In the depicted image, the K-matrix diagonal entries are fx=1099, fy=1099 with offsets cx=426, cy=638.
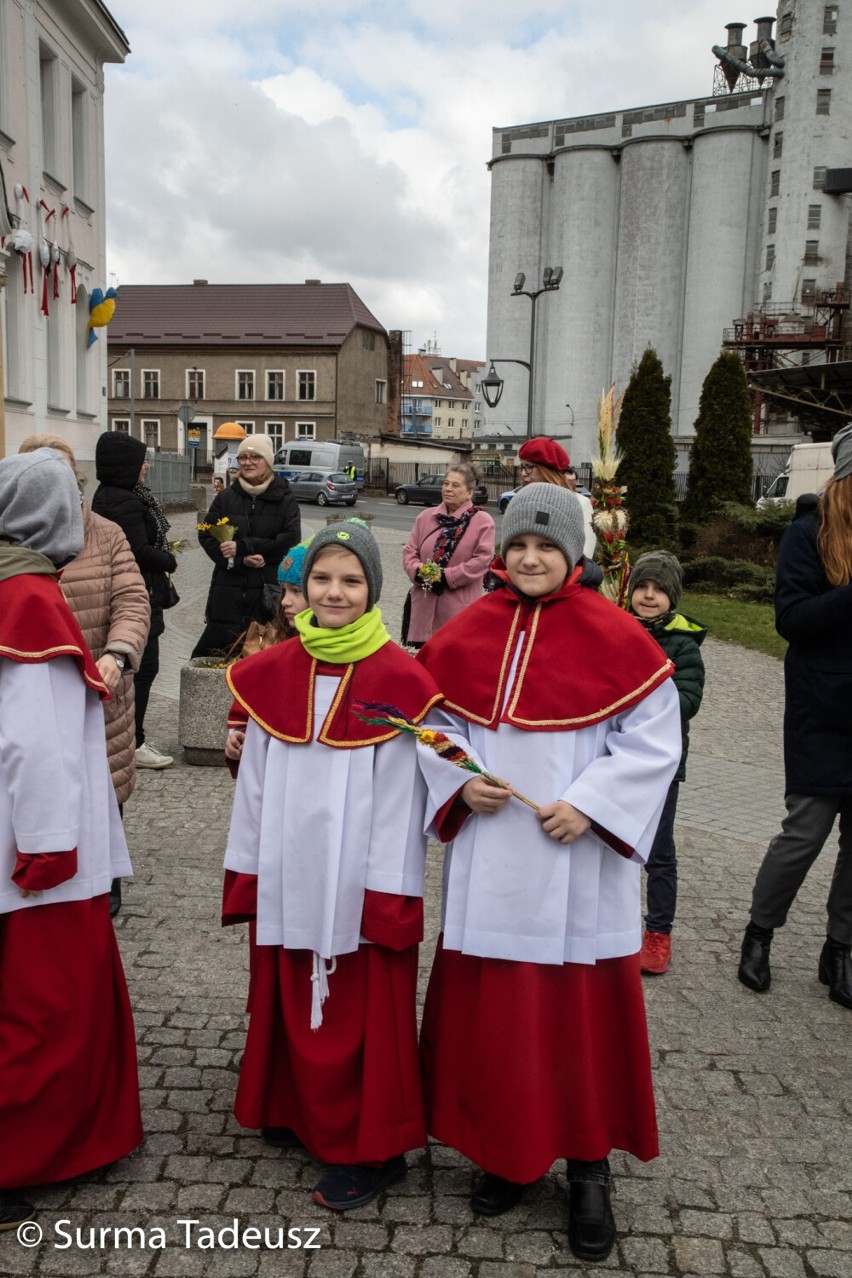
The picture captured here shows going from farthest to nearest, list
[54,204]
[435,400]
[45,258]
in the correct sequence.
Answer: [435,400] → [54,204] → [45,258]

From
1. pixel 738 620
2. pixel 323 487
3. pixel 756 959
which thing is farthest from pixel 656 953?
pixel 323 487

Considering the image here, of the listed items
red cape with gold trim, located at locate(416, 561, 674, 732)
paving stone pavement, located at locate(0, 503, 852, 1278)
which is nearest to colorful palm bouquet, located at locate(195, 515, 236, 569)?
paving stone pavement, located at locate(0, 503, 852, 1278)

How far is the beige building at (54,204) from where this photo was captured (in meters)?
17.5

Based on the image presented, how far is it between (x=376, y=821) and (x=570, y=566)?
88cm

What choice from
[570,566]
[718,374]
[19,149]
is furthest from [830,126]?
[570,566]

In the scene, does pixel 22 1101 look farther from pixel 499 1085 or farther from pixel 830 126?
pixel 830 126

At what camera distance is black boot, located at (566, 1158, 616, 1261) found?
9.34 feet

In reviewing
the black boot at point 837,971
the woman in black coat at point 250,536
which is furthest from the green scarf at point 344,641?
the woman in black coat at point 250,536

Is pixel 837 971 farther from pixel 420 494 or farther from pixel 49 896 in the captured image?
pixel 420 494

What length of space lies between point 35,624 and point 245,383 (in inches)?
2664

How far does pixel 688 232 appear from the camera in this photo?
52.0 meters

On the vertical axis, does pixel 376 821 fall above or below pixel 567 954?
above

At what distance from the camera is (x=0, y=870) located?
286cm

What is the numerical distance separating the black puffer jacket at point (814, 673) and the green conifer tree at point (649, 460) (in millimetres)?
17392
